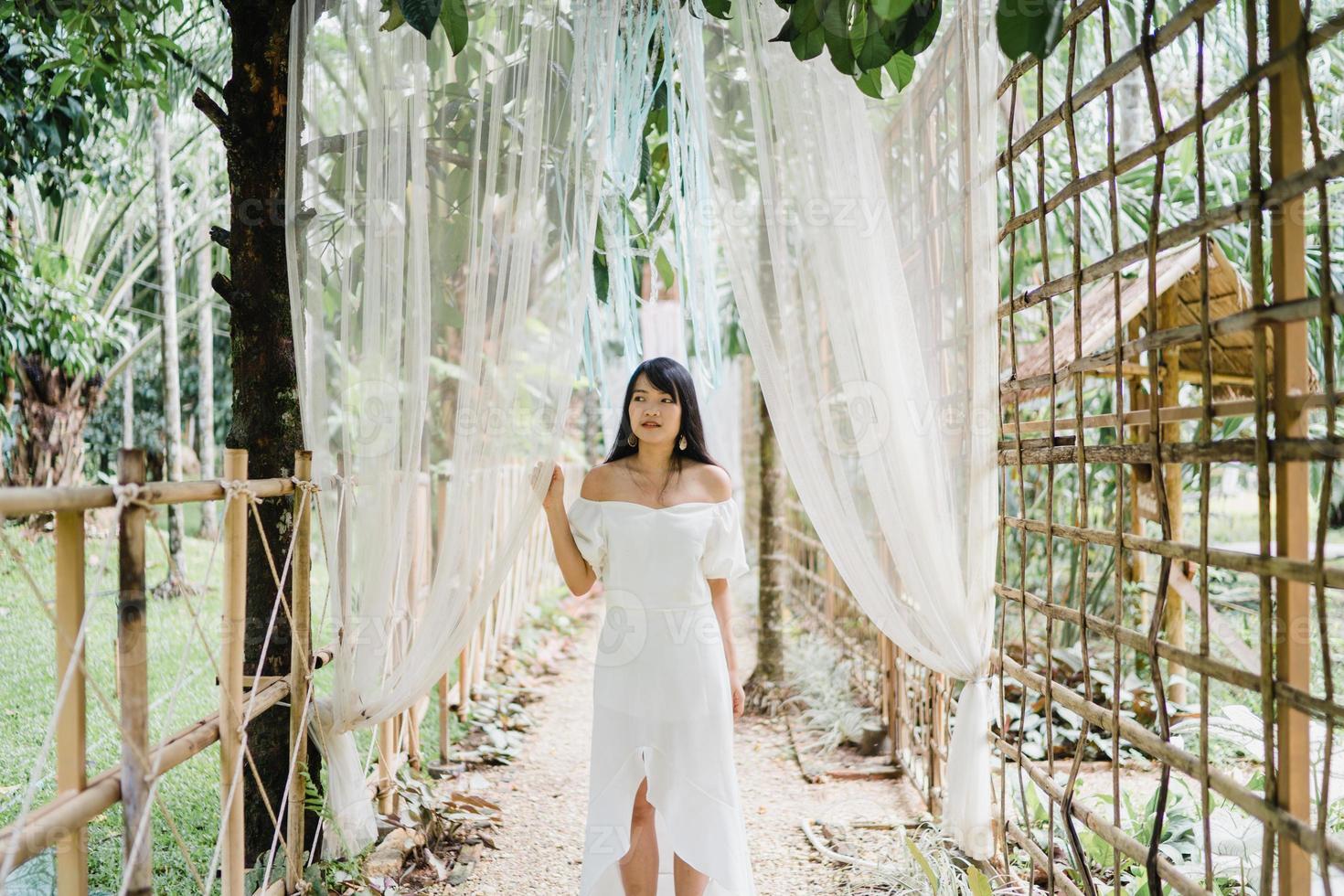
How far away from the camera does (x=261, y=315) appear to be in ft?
7.12

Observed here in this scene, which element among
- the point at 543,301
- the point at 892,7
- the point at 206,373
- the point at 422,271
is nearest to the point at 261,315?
the point at 422,271

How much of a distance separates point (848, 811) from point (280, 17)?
2.90 m

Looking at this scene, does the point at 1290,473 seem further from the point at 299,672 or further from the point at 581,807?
the point at 581,807

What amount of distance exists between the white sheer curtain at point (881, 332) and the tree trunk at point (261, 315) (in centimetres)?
110

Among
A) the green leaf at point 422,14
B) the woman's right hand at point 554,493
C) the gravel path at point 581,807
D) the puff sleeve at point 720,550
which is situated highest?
the green leaf at point 422,14

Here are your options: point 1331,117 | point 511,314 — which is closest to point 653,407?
point 511,314

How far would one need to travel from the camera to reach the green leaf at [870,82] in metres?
1.80

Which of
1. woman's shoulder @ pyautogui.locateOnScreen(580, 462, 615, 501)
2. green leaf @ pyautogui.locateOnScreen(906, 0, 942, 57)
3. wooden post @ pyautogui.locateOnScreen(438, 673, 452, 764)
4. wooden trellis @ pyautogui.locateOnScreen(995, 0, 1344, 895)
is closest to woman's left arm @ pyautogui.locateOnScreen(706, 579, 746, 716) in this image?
woman's shoulder @ pyautogui.locateOnScreen(580, 462, 615, 501)

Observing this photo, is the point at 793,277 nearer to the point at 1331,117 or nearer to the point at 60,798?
the point at 60,798

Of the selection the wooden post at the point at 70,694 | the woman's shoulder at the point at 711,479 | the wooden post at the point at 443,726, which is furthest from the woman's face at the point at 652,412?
the wooden post at the point at 443,726

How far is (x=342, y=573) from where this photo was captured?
202 cm

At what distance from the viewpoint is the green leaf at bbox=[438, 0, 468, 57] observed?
5.69 feet

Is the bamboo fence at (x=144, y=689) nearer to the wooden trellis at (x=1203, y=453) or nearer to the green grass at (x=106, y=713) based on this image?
the green grass at (x=106, y=713)

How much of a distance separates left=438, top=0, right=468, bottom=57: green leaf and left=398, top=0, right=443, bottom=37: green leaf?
38mm
